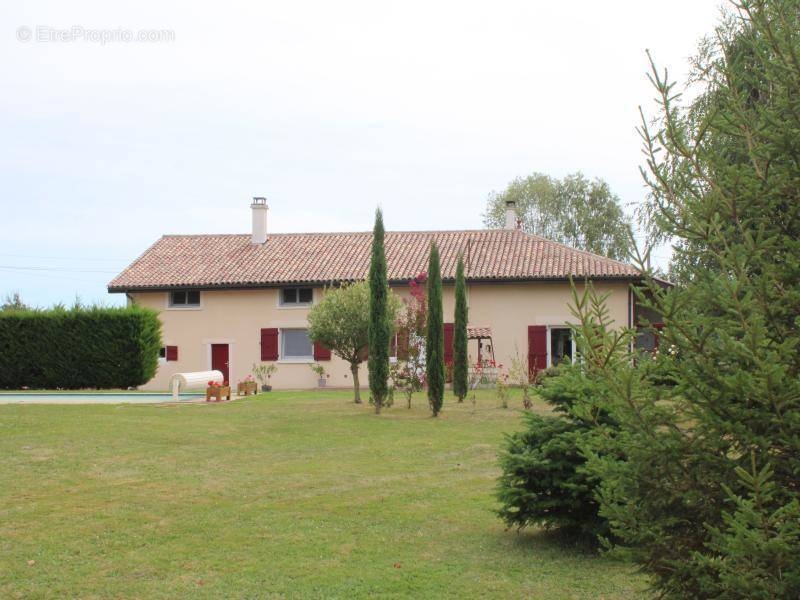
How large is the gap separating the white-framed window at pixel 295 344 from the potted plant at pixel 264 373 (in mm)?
798

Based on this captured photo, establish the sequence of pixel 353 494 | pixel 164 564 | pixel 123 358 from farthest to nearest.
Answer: pixel 123 358, pixel 353 494, pixel 164 564

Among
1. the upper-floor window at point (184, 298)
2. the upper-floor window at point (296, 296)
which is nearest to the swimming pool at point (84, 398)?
the upper-floor window at point (184, 298)

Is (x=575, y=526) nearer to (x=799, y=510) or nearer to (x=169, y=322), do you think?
(x=799, y=510)

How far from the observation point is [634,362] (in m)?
3.99

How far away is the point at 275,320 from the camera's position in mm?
30500

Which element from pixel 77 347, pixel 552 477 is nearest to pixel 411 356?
pixel 77 347

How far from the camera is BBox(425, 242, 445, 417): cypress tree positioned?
18.2m

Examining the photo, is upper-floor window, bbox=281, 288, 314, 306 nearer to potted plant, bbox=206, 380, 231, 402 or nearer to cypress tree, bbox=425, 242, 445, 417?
potted plant, bbox=206, 380, 231, 402

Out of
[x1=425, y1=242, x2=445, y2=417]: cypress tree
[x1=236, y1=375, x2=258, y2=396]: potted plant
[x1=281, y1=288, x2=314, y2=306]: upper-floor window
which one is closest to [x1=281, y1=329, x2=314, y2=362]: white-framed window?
[x1=281, y1=288, x2=314, y2=306]: upper-floor window

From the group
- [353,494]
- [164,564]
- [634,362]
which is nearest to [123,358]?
[353,494]

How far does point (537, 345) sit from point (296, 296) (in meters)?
9.10

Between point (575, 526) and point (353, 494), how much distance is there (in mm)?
3091

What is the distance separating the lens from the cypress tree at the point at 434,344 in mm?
Result: 18203

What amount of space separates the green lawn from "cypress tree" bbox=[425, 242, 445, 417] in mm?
2817
